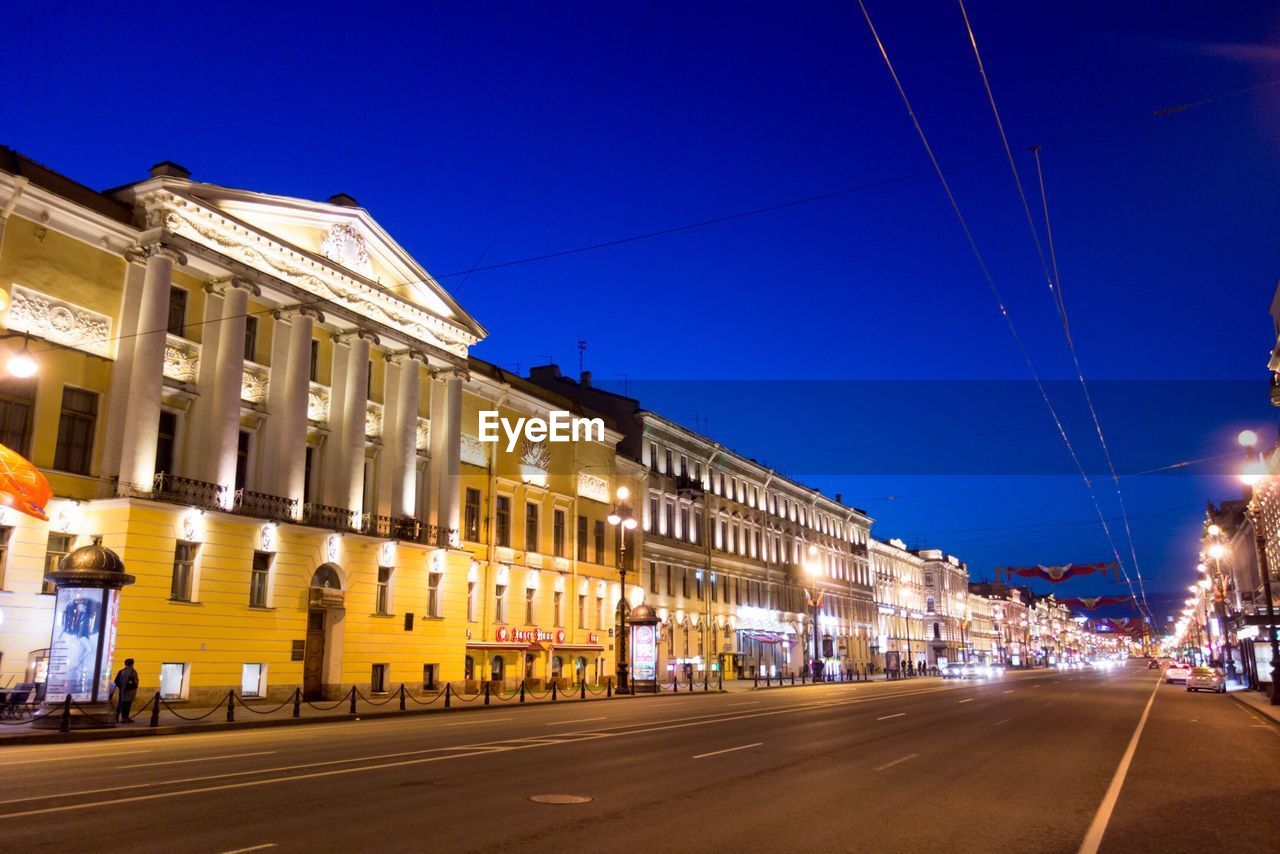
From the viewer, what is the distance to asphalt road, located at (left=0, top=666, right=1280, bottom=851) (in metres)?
8.63

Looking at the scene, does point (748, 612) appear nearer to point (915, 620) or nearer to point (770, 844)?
point (915, 620)

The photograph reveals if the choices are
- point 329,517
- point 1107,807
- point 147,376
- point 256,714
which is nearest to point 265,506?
point 329,517

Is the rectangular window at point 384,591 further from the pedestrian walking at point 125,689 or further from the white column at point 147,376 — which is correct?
the pedestrian walking at point 125,689

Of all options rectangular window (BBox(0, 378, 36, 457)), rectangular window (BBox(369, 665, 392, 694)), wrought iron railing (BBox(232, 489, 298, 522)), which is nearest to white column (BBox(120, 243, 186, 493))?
rectangular window (BBox(0, 378, 36, 457))

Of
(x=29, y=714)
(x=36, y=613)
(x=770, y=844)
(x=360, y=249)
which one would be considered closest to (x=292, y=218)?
(x=360, y=249)

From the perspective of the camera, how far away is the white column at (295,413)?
3300 cm

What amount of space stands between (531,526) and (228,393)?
779 inches

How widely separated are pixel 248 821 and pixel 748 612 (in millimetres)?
64153

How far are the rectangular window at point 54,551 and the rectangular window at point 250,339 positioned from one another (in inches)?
346

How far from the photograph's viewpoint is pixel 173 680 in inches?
1118

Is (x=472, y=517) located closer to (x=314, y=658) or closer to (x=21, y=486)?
(x=314, y=658)

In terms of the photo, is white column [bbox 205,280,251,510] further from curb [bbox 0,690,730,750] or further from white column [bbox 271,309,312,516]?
curb [bbox 0,690,730,750]

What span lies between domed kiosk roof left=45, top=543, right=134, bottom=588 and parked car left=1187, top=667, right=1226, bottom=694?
160ft

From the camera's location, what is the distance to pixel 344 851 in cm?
780
